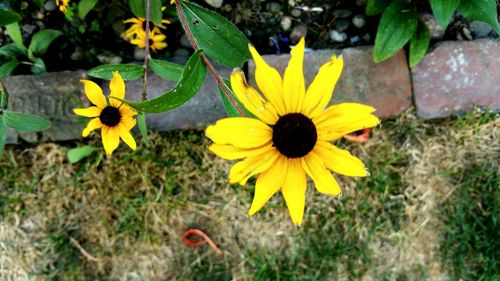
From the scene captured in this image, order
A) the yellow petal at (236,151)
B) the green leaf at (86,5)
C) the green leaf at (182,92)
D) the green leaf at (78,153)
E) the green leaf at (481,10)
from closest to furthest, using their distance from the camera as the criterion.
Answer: the green leaf at (182,92)
the yellow petal at (236,151)
the green leaf at (481,10)
the green leaf at (86,5)
the green leaf at (78,153)

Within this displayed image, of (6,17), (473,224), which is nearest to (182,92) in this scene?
(6,17)

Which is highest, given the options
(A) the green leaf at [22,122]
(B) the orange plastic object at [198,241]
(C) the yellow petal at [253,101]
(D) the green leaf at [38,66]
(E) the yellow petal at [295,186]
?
(C) the yellow petal at [253,101]

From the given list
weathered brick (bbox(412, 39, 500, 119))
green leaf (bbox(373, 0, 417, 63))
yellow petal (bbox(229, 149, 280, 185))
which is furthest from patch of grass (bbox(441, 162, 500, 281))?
yellow petal (bbox(229, 149, 280, 185))

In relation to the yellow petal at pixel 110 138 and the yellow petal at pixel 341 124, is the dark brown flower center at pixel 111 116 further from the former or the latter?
the yellow petal at pixel 341 124

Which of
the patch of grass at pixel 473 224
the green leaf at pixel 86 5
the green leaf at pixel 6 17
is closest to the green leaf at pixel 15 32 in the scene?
the green leaf at pixel 86 5

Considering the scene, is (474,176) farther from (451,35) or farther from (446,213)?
(451,35)

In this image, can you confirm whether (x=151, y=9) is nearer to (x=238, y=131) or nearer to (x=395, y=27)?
(x=238, y=131)
